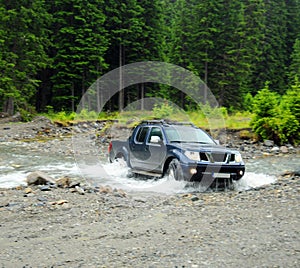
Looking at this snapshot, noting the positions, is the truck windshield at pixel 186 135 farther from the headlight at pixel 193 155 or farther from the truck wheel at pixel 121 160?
the truck wheel at pixel 121 160

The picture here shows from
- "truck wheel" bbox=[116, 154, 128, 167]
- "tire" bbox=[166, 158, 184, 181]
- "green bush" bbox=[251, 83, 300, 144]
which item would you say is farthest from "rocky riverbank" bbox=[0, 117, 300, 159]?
"tire" bbox=[166, 158, 184, 181]

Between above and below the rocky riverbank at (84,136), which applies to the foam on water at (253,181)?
below

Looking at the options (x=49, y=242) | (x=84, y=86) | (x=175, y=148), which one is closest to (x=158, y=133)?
(x=175, y=148)

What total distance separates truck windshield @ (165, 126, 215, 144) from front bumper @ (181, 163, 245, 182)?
4.60ft

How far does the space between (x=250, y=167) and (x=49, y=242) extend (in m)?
10.5

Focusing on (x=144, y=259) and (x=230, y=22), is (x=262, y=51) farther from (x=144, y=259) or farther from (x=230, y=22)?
(x=144, y=259)

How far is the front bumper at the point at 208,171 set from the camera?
904cm

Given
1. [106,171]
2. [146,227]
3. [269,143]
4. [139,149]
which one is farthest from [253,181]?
[269,143]

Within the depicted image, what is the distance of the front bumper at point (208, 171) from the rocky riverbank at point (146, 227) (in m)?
0.48

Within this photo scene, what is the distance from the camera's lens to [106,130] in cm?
2561

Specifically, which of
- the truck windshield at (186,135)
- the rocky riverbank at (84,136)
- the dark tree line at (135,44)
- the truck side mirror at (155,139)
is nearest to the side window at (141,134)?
the truck side mirror at (155,139)

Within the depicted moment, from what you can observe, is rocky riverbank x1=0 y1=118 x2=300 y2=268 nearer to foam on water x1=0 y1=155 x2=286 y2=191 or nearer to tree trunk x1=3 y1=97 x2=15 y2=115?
foam on water x1=0 y1=155 x2=286 y2=191

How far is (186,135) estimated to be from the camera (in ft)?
35.2

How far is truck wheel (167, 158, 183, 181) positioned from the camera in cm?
926
